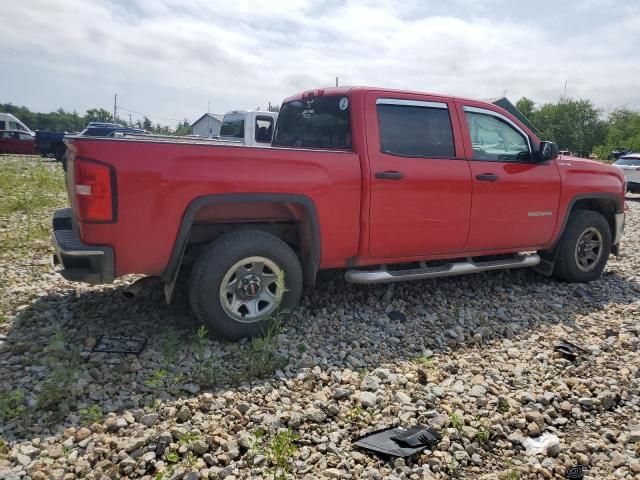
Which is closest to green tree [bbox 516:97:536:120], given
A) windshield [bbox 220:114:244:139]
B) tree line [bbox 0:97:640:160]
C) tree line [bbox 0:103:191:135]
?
tree line [bbox 0:97:640:160]

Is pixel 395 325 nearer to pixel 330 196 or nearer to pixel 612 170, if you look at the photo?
pixel 330 196

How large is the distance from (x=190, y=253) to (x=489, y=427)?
2464mm

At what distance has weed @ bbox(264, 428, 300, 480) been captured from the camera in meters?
2.37

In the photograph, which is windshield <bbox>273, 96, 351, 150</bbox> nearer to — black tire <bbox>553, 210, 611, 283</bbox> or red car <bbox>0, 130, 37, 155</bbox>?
black tire <bbox>553, 210, 611, 283</bbox>

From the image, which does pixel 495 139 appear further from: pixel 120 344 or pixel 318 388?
pixel 120 344

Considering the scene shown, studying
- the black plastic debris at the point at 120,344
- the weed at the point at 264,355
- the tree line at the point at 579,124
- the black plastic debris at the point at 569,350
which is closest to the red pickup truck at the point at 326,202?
the weed at the point at 264,355

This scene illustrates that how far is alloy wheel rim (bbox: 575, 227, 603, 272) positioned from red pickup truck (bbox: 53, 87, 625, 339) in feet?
0.37

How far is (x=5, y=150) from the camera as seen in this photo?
22719 millimetres

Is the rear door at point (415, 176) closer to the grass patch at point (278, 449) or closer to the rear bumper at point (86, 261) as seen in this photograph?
the grass patch at point (278, 449)

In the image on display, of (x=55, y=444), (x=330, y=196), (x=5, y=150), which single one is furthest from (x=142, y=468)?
(x=5, y=150)

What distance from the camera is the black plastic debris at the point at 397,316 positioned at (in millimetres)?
4367

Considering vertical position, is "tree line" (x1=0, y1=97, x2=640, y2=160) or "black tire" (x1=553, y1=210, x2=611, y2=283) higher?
"tree line" (x1=0, y1=97, x2=640, y2=160)

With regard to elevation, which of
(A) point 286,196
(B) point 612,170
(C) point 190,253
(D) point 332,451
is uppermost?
(B) point 612,170

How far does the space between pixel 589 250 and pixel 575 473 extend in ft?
12.5
